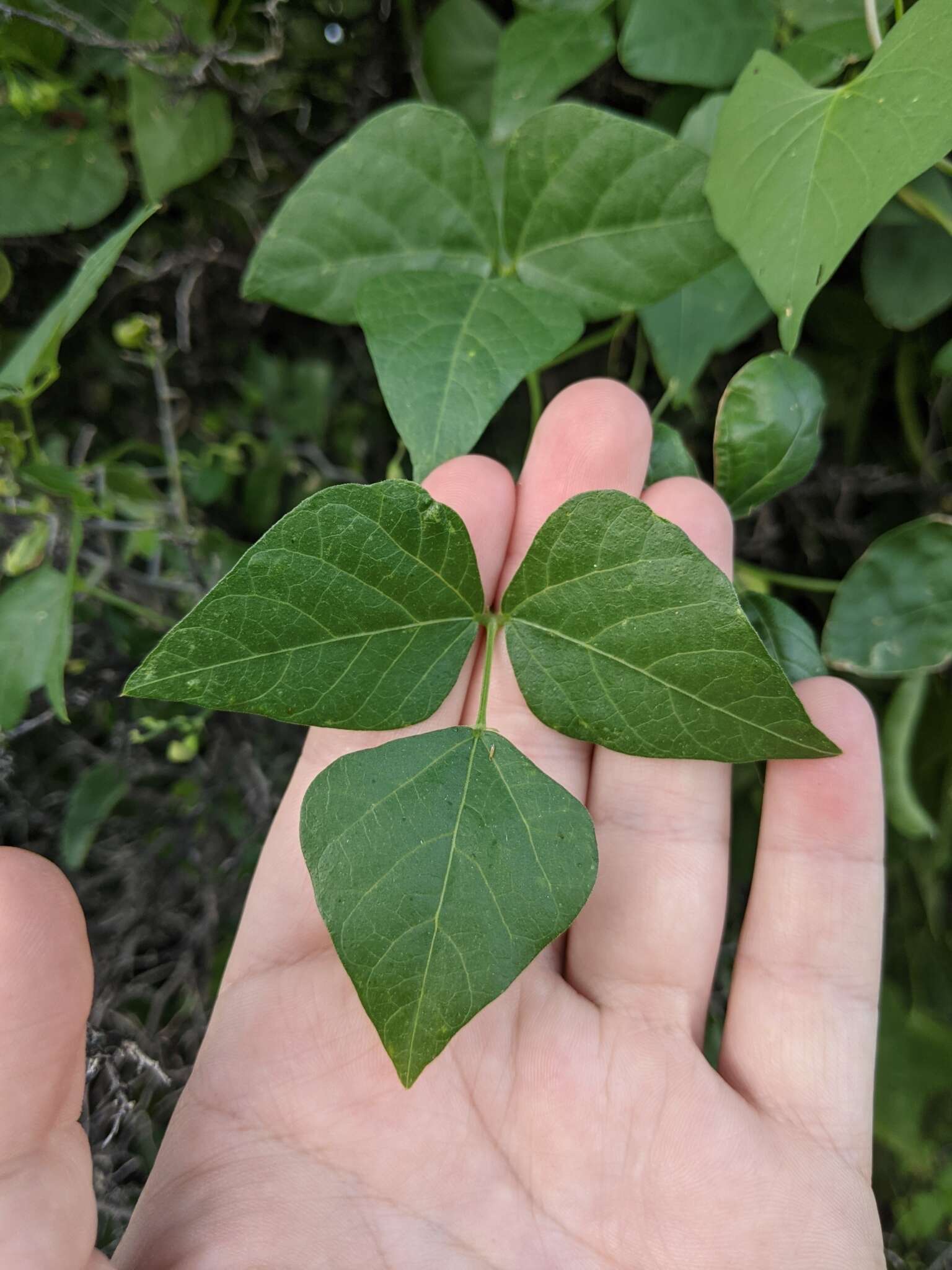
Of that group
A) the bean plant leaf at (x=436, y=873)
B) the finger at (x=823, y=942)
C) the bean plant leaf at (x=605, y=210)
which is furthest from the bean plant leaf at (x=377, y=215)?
the finger at (x=823, y=942)

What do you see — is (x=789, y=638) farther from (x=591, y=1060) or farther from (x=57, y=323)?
(x=57, y=323)

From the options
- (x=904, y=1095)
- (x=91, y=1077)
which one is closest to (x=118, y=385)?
(x=91, y=1077)

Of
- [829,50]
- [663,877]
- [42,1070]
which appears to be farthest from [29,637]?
[829,50]

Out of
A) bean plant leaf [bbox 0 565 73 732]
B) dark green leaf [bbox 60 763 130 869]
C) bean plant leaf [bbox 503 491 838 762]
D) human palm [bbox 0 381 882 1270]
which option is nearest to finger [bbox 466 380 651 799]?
human palm [bbox 0 381 882 1270]

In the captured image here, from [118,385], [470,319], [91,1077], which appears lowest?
[91,1077]

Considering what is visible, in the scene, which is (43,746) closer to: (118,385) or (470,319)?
(118,385)
